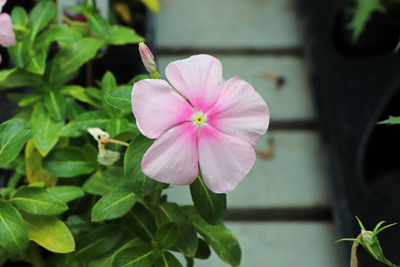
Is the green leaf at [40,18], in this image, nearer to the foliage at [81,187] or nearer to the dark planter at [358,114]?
the foliage at [81,187]

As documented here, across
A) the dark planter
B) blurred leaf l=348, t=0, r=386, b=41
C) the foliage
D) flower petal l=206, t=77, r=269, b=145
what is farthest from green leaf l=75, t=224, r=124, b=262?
blurred leaf l=348, t=0, r=386, b=41

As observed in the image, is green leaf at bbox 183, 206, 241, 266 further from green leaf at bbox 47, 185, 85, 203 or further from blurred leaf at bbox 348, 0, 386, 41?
blurred leaf at bbox 348, 0, 386, 41

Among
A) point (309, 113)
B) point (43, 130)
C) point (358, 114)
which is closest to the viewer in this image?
point (43, 130)

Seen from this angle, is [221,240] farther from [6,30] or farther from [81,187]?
[6,30]

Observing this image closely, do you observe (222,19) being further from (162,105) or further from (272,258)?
(162,105)

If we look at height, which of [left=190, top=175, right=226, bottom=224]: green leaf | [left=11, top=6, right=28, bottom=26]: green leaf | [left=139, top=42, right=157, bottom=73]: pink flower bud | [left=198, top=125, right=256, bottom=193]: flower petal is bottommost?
[left=190, top=175, right=226, bottom=224]: green leaf

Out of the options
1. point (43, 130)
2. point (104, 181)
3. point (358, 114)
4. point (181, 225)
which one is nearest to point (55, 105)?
point (43, 130)
